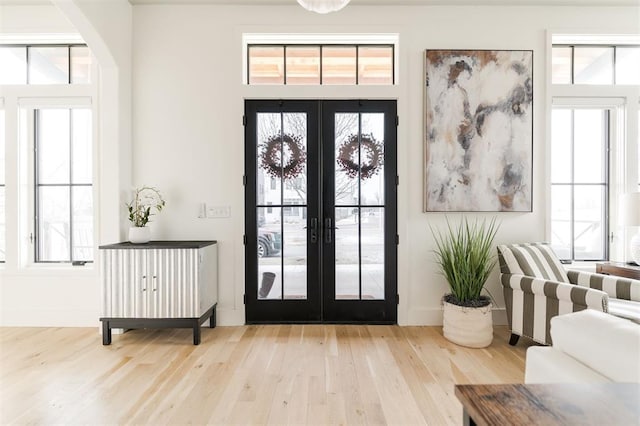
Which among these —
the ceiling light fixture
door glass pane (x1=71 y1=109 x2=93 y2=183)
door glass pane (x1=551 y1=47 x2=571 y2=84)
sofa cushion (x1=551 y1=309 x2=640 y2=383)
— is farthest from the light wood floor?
door glass pane (x1=551 y1=47 x2=571 y2=84)

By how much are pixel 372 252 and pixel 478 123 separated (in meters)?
1.66

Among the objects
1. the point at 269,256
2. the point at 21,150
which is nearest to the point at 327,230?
the point at 269,256

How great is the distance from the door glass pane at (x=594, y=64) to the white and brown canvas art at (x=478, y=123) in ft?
2.20

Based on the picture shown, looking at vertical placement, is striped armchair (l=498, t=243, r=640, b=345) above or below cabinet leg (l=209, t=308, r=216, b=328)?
above

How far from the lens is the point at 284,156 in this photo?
336 centimetres

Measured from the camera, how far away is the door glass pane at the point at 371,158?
11.0 ft

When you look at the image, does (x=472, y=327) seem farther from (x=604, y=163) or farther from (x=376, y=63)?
(x=376, y=63)

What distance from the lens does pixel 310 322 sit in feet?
11.0

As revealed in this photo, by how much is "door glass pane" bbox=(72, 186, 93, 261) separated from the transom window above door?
2.04 meters

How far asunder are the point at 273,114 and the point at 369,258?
175 centimetres

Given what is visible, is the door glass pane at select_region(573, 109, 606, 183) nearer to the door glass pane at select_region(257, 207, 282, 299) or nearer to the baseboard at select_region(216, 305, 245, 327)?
the door glass pane at select_region(257, 207, 282, 299)

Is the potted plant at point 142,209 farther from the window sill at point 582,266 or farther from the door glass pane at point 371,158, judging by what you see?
the window sill at point 582,266

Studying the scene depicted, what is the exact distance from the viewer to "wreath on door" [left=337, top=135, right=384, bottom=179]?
335cm

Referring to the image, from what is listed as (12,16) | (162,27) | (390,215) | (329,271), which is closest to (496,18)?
(390,215)
